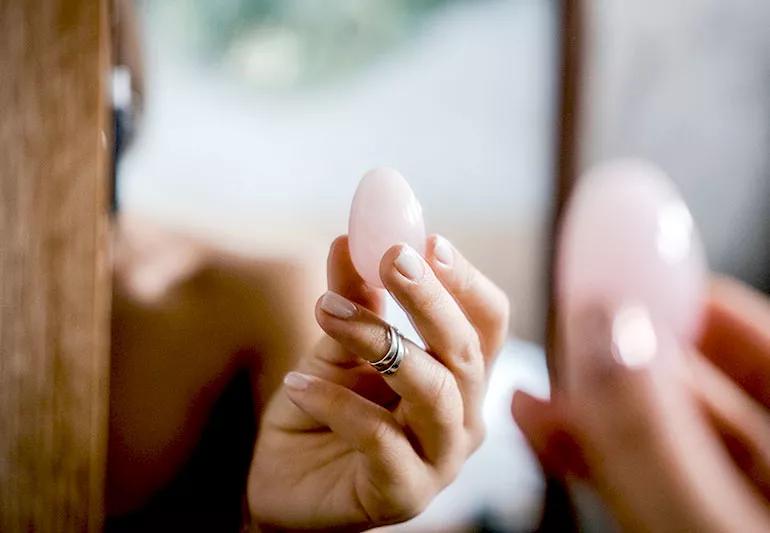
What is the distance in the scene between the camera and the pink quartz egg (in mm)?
309

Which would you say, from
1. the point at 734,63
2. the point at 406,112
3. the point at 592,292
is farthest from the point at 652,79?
the point at 592,292

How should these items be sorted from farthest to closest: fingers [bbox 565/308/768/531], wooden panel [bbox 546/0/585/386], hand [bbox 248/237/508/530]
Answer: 1. wooden panel [bbox 546/0/585/386]
2. hand [bbox 248/237/508/530]
3. fingers [bbox 565/308/768/531]

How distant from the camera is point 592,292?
26 centimetres

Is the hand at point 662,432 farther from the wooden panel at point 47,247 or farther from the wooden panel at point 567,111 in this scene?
the wooden panel at point 47,247

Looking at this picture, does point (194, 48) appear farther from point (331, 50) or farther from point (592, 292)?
point (592, 292)

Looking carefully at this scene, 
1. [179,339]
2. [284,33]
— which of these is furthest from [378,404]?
[284,33]

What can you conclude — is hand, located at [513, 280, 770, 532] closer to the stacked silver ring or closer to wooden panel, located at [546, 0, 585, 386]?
the stacked silver ring

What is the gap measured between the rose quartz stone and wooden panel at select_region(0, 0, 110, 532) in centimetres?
29

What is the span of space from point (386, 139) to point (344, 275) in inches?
4.5

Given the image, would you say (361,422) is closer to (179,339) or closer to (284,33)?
(179,339)

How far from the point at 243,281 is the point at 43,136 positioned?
0.50 feet

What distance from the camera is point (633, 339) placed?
22cm

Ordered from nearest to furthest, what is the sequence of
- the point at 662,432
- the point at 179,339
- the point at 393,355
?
the point at 662,432
the point at 393,355
the point at 179,339

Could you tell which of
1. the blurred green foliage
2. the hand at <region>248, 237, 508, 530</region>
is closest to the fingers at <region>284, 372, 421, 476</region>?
the hand at <region>248, 237, 508, 530</region>
